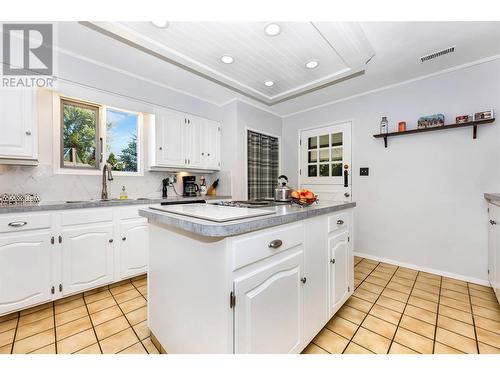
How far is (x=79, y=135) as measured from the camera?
2.57 meters

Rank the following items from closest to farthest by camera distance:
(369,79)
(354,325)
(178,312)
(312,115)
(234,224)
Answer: (234,224), (178,312), (354,325), (369,79), (312,115)

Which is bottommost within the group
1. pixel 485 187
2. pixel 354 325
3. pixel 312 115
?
pixel 354 325

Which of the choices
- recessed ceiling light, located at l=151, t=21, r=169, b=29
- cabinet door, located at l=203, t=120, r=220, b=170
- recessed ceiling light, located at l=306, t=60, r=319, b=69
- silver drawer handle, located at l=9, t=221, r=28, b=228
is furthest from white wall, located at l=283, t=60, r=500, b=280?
silver drawer handle, located at l=9, t=221, r=28, b=228

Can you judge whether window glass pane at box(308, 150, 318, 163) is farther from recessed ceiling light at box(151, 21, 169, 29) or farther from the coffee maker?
recessed ceiling light at box(151, 21, 169, 29)

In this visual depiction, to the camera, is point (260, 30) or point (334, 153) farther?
point (334, 153)

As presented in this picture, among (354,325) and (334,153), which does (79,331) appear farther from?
(334,153)

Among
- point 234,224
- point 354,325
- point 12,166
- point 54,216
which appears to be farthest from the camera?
point 12,166

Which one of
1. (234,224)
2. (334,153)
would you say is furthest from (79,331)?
(334,153)

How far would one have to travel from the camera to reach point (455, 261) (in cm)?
254

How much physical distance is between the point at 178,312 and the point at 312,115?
12.0 feet

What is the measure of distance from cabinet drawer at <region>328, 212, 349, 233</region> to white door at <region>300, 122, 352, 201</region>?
5.92 ft

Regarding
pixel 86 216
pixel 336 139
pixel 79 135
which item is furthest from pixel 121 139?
pixel 336 139

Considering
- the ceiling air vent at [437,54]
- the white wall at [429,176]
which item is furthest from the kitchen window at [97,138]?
the ceiling air vent at [437,54]

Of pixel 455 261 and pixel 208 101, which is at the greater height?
pixel 208 101
